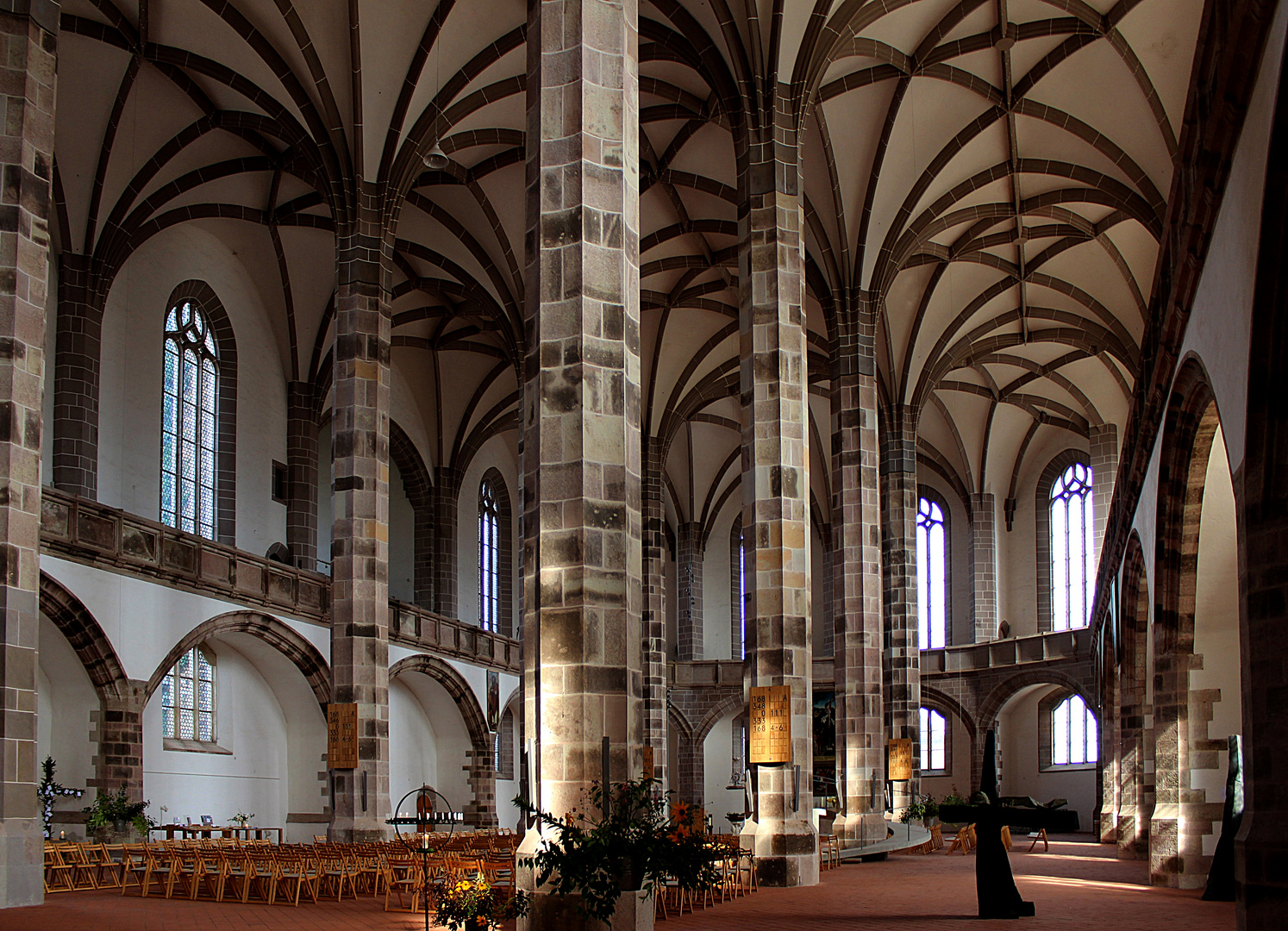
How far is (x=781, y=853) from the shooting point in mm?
14906

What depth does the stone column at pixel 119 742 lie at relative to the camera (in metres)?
17.4

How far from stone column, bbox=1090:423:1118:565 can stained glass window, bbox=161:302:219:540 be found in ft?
72.7

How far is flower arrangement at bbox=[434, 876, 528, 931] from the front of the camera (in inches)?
306

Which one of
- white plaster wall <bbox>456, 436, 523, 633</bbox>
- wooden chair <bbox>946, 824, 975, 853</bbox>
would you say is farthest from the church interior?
wooden chair <bbox>946, 824, 975, 853</bbox>

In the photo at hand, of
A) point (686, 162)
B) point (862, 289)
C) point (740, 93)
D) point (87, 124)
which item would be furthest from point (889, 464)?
point (87, 124)

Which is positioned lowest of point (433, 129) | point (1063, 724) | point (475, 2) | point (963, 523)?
point (1063, 724)

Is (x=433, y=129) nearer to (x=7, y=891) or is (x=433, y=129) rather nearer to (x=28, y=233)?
(x=28, y=233)

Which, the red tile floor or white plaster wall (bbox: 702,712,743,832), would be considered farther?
white plaster wall (bbox: 702,712,743,832)

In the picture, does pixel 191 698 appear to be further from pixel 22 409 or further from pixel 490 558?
pixel 490 558

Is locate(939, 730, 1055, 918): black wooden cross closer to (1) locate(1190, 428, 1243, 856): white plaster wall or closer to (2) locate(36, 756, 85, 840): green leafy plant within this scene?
(1) locate(1190, 428, 1243, 856): white plaster wall

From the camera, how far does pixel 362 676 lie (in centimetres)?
1847

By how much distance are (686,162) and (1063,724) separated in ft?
67.4

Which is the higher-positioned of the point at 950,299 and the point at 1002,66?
the point at 1002,66

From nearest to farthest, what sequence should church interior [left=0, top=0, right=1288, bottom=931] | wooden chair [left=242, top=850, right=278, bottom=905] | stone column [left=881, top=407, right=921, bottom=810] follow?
church interior [left=0, top=0, right=1288, bottom=931]
wooden chair [left=242, top=850, right=278, bottom=905]
stone column [left=881, top=407, right=921, bottom=810]
